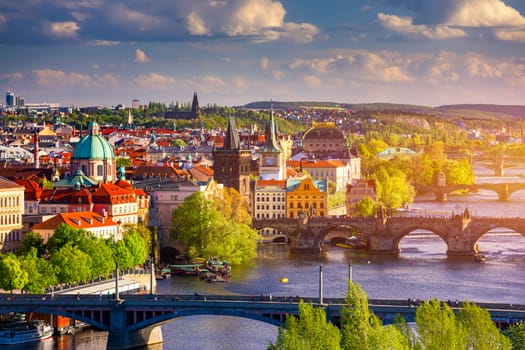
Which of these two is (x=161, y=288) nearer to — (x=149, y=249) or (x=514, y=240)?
(x=149, y=249)

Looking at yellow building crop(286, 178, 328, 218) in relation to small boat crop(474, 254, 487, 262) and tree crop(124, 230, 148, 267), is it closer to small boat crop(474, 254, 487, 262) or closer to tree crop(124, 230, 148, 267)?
small boat crop(474, 254, 487, 262)

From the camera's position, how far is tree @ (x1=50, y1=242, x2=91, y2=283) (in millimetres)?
59812

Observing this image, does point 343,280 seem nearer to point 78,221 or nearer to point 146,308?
point 78,221

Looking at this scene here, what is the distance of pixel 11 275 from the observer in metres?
57.4

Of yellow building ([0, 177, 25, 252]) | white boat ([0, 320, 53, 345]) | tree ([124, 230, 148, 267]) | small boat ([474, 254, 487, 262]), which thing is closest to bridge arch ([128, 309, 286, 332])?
white boat ([0, 320, 53, 345])

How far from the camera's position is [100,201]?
77.4 meters

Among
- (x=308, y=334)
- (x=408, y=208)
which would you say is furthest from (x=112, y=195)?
(x=408, y=208)

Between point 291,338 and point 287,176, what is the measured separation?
219ft

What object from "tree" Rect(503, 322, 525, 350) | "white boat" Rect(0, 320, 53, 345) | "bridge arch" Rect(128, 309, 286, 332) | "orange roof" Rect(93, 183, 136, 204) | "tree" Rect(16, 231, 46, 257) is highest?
"orange roof" Rect(93, 183, 136, 204)

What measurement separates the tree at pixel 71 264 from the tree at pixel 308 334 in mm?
17201

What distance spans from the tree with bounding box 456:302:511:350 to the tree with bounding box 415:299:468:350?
0.25 m

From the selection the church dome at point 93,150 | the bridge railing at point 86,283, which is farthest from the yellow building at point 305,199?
the bridge railing at point 86,283

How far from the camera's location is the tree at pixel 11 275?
5731 centimetres

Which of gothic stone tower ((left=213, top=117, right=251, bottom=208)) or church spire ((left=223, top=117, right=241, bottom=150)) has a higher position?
church spire ((left=223, top=117, right=241, bottom=150))
